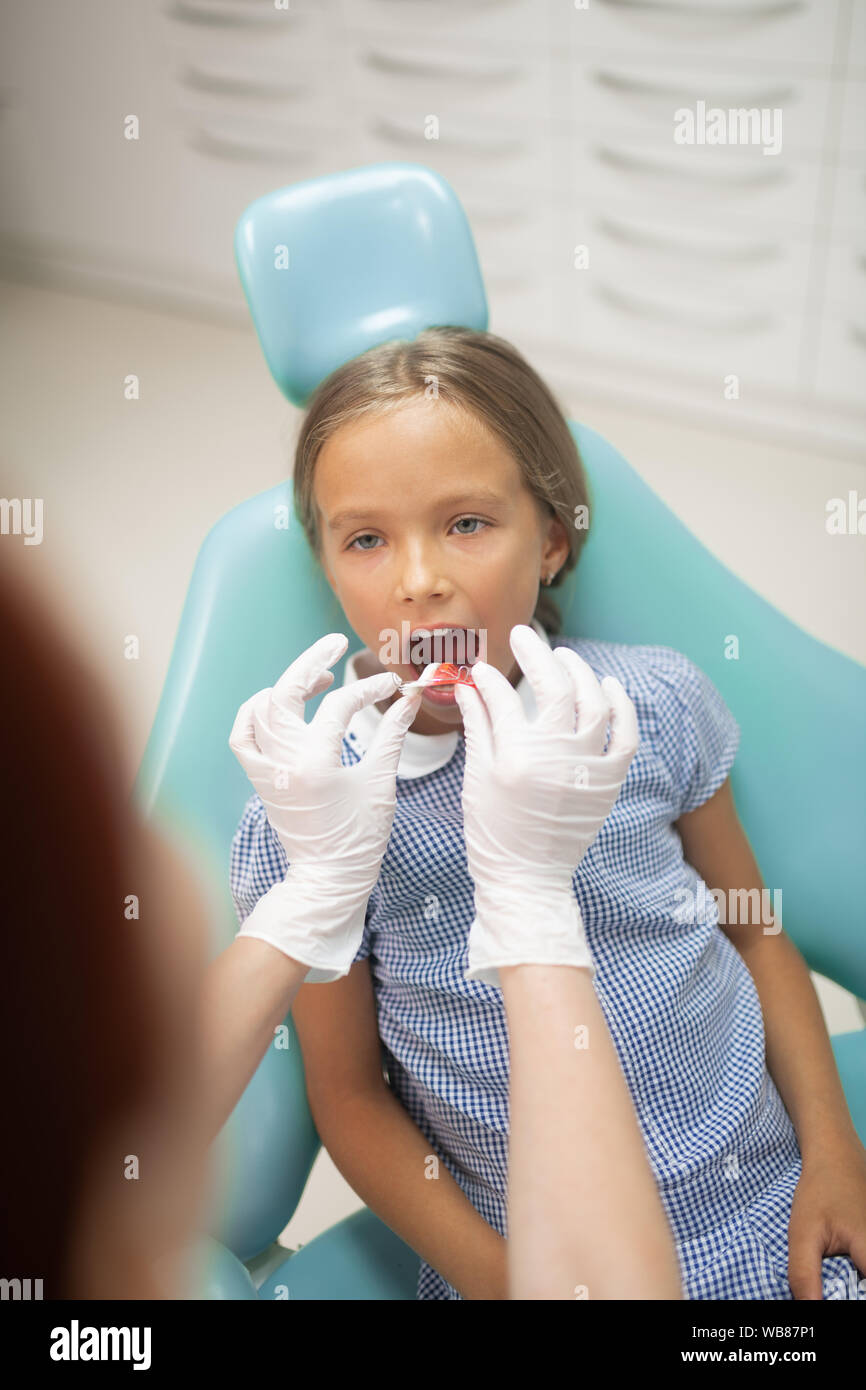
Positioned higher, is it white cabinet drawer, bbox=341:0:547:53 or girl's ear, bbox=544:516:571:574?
white cabinet drawer, bbox=341:0:547:53

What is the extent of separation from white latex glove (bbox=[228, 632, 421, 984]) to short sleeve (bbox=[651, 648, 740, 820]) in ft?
1.01

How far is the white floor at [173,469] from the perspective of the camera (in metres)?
2.74

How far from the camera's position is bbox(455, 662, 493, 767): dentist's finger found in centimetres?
95

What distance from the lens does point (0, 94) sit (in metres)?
3.67

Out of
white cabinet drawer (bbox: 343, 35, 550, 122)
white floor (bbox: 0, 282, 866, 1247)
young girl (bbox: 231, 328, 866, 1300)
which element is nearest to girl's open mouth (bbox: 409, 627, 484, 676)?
young girl (bbox: 231, 328, 866, 1300)

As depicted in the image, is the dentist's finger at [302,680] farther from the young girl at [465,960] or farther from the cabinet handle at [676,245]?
the cabinet handle at [676,245]

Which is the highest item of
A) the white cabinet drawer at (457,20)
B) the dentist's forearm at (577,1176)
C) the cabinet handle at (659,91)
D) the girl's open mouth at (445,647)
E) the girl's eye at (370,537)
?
the white cabinet drawer at (457,20)

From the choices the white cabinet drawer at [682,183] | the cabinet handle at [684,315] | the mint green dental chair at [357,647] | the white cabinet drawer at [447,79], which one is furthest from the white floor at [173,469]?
the mint green dental chair at [357,647]

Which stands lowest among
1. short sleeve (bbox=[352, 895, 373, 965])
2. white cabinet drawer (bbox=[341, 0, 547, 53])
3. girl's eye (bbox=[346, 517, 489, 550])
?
short sleeve (bbox=[352, 895, 373, 965])

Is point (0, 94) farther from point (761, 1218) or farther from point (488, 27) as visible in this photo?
point (761, 1218)

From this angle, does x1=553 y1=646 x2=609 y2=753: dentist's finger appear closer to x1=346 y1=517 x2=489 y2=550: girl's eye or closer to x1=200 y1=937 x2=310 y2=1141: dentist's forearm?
x1=346 y1=517 x2=489 y2=550: girl's eye

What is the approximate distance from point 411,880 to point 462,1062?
0.16m

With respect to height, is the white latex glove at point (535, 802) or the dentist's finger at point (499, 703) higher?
the dentist's finger at point (499, 703)

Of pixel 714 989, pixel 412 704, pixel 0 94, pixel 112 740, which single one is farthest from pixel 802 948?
pixel 0 94
